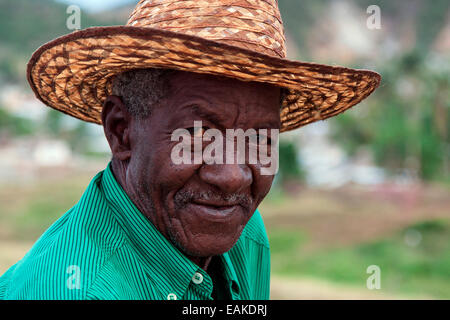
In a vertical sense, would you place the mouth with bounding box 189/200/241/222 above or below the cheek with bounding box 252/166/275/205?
below

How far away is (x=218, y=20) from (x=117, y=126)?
1.72ft

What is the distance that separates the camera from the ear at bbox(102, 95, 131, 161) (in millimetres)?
1840

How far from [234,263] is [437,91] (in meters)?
24.1

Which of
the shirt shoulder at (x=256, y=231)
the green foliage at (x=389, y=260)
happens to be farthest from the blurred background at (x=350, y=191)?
the shirt shoulder at (x=256, y=231)

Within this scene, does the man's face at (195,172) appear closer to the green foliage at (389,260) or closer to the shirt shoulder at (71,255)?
the shirt shoulder at (71,255)

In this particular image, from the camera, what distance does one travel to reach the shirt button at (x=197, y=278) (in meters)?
1.81

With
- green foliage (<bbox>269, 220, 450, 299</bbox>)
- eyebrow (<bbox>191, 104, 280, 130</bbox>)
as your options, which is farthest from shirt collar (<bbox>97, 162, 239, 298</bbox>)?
green foliage (<bbox>269, 220, 450, 299</bbox>)

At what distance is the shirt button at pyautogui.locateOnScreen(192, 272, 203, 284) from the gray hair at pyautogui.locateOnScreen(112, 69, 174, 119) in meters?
0.56

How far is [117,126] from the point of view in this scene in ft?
6.14

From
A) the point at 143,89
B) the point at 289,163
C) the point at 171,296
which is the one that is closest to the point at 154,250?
the point at 171,296

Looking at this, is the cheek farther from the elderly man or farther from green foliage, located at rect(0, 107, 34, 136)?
green foliage, located at rect(0, 107, 34, 136)

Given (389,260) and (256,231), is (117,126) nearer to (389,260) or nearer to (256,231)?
(256,231)

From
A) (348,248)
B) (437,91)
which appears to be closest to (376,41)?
(437,91)

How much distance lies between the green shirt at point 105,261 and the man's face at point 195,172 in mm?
63
